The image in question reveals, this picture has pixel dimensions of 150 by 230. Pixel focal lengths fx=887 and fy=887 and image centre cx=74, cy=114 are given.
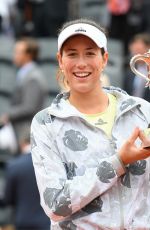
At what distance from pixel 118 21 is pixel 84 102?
8418 millimetres

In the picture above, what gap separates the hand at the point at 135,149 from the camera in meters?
3.37

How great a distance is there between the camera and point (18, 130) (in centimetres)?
972

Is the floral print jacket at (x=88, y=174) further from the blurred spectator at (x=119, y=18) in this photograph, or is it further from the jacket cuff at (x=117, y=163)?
the blurred spectator at (x=119, y=18)

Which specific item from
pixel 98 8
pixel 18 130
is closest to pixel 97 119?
pixel 18 130

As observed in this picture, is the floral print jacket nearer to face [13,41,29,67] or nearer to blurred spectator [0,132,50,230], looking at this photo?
blurred spectator [0,132,50,230]

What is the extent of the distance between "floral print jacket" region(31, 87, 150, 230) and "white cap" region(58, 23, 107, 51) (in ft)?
0.93

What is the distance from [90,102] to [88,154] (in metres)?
0.24

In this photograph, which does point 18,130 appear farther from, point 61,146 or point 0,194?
point 61,146

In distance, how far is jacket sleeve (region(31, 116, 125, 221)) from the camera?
3488 mm

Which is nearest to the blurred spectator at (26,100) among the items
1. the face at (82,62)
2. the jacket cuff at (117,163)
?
the face at (82,62)

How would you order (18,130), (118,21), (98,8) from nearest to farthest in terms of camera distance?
(18,130) < (118,21) < (98,8)

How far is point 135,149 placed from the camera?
11.1 feet

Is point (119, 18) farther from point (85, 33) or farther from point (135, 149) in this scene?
point (135, 149)

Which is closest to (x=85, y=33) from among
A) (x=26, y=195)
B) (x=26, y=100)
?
(x=26, y=195)
